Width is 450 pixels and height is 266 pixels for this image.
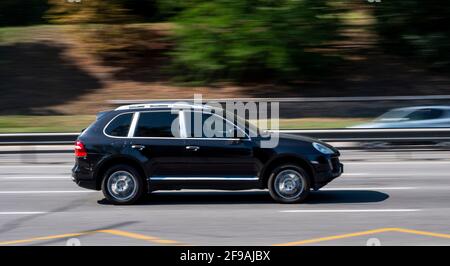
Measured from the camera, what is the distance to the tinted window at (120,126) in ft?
37.8

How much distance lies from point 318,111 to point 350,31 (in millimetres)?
6044

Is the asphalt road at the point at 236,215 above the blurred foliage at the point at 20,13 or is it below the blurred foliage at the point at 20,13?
below

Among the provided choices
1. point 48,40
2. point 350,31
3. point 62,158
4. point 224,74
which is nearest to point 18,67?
point 48,40

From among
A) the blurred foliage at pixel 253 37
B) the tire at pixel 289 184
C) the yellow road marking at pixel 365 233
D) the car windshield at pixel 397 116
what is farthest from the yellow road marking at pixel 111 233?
the blurred foliage at pixel 253 37

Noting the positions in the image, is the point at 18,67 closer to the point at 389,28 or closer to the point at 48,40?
the point at 48,40

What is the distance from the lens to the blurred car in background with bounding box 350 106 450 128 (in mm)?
19859

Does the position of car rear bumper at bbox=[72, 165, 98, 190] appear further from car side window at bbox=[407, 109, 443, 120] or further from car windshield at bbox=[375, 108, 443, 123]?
car side window at bbox=[407, 109, 443, 120]

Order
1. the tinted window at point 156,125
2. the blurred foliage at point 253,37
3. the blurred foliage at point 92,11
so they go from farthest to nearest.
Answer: the blurred foliage at point 92,11 < the blurred foliage at point 253,37 < the tinted window at point 156,125

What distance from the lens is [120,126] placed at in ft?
38.0

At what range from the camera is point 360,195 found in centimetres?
1230

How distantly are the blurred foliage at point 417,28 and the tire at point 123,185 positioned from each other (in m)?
19.0

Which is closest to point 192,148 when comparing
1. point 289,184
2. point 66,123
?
point 289,184

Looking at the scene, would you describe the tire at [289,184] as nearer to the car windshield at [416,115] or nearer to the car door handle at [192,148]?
the car door handle at [192,148]
